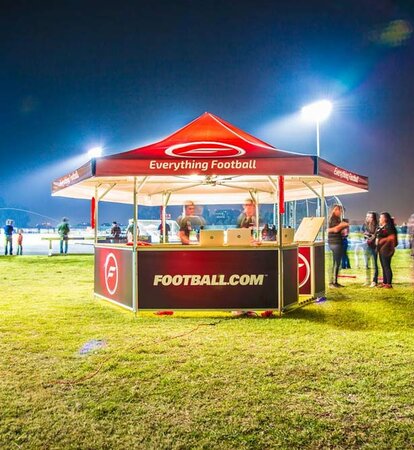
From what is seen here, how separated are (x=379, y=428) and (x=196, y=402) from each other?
4.55 ft

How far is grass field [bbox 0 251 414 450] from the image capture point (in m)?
3.18

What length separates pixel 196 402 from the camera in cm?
376

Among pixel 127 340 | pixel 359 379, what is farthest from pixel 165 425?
pixel 127 340

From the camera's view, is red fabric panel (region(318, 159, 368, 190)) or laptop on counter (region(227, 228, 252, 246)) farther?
laptop on counter (region(227, 228, 252, 246))

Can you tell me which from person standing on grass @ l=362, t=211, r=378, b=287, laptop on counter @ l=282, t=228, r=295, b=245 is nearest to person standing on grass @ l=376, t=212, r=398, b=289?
person standing on grass @ l=362, t=211, r=378, b=287

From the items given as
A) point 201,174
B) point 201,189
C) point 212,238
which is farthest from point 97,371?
point 201,189

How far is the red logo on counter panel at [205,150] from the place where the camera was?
6.96m

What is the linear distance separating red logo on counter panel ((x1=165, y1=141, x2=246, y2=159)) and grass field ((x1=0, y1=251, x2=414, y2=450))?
2494mm

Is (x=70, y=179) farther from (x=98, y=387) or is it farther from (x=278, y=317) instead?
(x=98, y=387)

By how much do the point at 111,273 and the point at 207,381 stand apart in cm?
455

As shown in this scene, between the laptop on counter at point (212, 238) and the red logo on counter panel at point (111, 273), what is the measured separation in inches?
69.5

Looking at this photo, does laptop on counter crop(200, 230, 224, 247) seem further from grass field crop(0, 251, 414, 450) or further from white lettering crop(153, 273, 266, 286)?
grass field crop(0, 251, 414, 450)

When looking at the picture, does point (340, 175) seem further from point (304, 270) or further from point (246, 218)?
point (246, 218)

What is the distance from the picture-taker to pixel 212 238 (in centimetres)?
745
